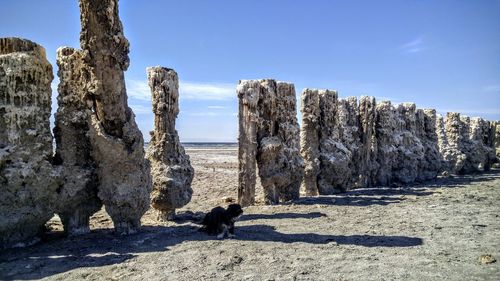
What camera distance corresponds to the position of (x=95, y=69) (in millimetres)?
8125

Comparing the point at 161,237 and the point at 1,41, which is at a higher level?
the point at 1,41

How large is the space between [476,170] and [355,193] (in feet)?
42.9

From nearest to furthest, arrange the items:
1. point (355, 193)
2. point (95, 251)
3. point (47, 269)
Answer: point (47, 269), point (95, 251), point (355, 193)

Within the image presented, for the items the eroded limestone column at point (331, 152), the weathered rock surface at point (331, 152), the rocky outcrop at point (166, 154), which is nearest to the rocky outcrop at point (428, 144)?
the weathered rock surface at point (331, 152)

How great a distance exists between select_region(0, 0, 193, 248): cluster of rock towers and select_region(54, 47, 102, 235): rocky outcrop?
0.02 metres

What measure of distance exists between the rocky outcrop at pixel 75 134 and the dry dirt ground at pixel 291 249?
529 mm

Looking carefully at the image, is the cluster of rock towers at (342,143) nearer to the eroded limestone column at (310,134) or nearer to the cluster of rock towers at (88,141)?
the eroded limestone column at (310,134)

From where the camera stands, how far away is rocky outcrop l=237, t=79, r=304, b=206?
40.0 ft

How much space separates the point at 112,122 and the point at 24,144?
1646 mm

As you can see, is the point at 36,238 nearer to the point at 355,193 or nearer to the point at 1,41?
the point at 1,41

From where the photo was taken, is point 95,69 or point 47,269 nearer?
point 47,269

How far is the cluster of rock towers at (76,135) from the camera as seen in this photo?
732 centimetres

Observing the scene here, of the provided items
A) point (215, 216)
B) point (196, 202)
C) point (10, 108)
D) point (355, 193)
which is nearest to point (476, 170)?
point (355, 193)

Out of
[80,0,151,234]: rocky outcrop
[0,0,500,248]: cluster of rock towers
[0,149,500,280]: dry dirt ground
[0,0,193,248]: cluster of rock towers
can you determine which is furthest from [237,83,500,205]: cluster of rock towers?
[0,0,193,248]: cluster of rock towers
